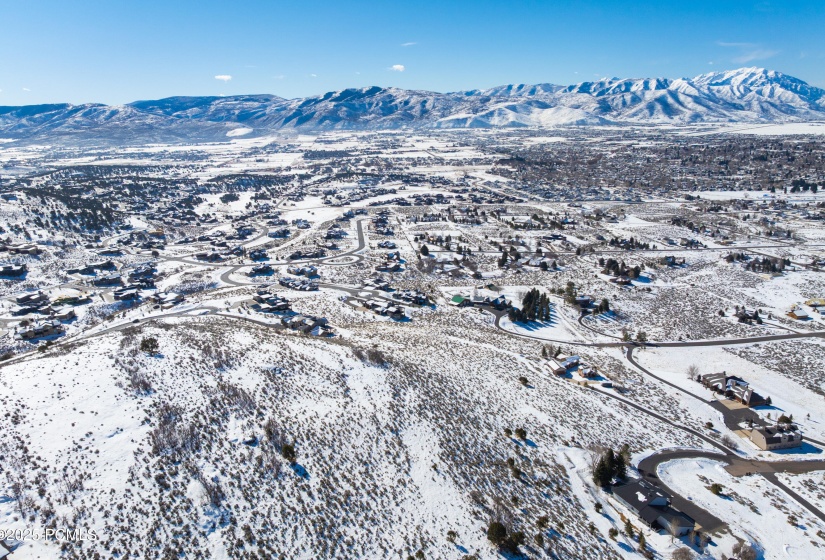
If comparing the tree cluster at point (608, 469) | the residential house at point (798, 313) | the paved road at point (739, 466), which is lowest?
the paved road at point (739, 466)

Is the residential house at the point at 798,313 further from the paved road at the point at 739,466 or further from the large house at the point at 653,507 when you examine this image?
the large house at the point at 653,507

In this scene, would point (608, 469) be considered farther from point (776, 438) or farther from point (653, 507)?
point (776, 438)

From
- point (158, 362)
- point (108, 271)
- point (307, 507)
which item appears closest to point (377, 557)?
point (307, 507)

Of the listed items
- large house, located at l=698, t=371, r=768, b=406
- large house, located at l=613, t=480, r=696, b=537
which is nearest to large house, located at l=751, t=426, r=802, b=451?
large house, located at l=698, t=371, r=768, b=406

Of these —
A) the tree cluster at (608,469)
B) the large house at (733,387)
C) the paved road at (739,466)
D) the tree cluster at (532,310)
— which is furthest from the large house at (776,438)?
the tree cluster at (532,310)

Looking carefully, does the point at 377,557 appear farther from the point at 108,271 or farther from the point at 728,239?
the point at 728,239

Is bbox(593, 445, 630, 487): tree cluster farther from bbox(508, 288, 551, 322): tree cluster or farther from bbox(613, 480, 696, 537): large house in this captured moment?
bbox(508, 288, 551, 322): tree cluster

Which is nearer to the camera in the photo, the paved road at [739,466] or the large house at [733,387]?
the paved road at [739,466]
